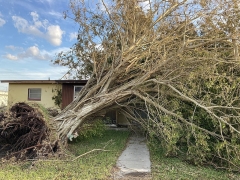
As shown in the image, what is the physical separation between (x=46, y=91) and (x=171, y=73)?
9.40m

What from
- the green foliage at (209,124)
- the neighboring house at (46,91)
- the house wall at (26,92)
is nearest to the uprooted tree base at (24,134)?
the green foliage at (209,124)

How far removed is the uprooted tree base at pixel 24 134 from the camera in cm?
621

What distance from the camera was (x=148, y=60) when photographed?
26.7ft

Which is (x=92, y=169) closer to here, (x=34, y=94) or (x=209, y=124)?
(x=209, y=124)

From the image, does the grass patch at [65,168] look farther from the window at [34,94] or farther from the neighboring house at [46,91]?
the window at [34,94]

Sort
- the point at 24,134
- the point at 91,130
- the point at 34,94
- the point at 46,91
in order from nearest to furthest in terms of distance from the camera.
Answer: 1. the point at 24,134
2. the point at 91,130
3. the point at 46,91
4. the point at 34,94

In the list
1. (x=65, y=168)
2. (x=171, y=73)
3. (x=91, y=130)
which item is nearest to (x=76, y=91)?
(x=91, y=130)

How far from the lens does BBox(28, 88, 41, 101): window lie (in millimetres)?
14180

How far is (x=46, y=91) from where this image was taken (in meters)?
13.9

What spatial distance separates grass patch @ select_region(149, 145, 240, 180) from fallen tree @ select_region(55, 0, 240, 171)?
0.28m

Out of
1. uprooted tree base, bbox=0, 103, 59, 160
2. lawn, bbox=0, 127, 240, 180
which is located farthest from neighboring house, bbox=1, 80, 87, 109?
lawn, bbox=0, 127, 240, 180

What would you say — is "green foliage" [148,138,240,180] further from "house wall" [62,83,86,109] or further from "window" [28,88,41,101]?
"window" [28,88,41,101]

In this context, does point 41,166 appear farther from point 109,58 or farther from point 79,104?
point 109,58

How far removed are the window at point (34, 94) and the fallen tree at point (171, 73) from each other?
6.17m
